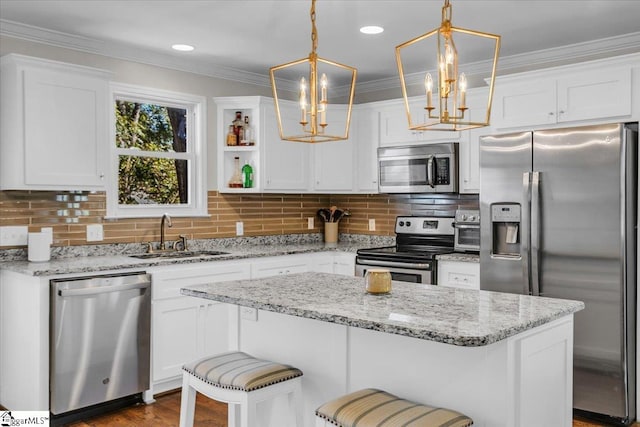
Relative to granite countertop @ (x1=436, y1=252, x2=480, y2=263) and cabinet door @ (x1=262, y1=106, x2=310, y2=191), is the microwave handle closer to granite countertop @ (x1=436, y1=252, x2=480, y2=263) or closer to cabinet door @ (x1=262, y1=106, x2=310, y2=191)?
granite countertop @ (x1=436, y1=252, x2=480, y2=263)

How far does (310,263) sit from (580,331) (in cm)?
213

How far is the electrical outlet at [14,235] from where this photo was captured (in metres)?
3.79

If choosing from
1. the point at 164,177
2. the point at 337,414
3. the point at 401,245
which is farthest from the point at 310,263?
the point at 337,414

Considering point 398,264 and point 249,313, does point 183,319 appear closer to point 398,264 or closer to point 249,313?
point 249,313

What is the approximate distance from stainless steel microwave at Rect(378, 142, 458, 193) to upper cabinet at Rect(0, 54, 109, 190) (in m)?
2.26

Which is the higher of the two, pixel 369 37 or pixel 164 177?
pixel 369 37

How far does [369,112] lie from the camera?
5215mm

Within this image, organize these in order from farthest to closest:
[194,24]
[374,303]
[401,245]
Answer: [401,245] < [194,24] < [374,303]

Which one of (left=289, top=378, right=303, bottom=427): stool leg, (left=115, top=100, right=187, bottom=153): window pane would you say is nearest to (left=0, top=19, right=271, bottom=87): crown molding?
(left=115, top=100, right=187, bottom=153): window pane

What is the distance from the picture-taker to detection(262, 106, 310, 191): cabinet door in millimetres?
4977

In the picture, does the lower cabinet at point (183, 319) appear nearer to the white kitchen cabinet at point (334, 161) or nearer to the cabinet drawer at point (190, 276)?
the cabinet drawer at point (190, 276)

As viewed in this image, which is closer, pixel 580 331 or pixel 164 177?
pixel 580 331

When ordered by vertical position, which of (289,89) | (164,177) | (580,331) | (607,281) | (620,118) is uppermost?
(289,89)

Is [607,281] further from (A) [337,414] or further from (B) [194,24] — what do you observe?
(B) [194,24]
